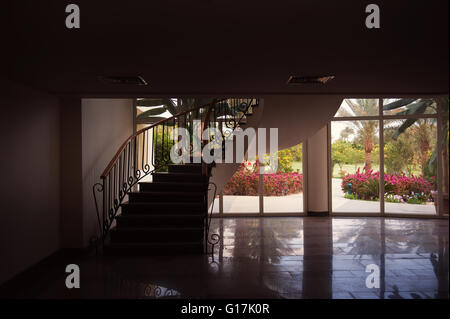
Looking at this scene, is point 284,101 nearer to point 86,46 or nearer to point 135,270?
point 135,270

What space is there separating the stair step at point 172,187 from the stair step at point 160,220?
26.7 inches

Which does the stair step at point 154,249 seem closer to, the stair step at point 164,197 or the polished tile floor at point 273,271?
the polished tile floor at point 273,271

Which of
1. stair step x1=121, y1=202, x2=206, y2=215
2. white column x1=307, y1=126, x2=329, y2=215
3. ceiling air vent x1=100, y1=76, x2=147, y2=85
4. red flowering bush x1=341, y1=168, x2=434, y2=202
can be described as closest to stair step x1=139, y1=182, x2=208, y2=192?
stair step x1=121, y1=202, x2=206, y2=215

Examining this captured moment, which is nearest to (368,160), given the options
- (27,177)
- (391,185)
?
(391,185)

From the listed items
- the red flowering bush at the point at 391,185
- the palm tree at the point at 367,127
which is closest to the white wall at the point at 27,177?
the red flowering bush at the point at 391,185

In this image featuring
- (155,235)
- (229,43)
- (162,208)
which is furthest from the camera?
(162,208)

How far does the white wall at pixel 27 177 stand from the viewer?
3816mm

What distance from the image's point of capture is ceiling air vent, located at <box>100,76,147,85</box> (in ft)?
12.0

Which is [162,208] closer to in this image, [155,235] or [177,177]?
[155,235]

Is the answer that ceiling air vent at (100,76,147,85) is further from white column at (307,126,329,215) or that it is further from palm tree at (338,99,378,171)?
palm tree at (338,99,378,171)

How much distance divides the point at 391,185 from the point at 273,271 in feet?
18.3

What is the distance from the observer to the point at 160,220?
5.45 m

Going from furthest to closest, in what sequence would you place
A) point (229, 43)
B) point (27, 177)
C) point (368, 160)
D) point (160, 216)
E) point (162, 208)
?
point (368, 160), point (162, 208), point (160, 216), point (27, 177), point (229, 43)
